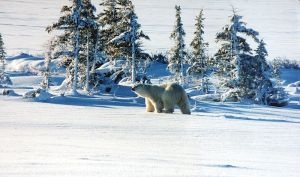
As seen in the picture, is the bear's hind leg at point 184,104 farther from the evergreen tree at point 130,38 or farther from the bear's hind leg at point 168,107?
the evergreen tree at point 130,38

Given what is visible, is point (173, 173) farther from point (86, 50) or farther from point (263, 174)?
point (86, 50)

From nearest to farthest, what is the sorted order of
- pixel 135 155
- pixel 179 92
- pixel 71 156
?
pixel 71 156, pixel 135 155, pixel 179 92

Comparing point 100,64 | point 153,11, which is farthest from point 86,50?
point 153,11

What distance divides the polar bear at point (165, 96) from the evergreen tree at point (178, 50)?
33276mm

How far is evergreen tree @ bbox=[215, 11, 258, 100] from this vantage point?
3784cm

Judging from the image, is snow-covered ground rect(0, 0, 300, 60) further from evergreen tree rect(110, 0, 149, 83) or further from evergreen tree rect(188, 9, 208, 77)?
evergreen tree rect(110, 0, 149, 83)

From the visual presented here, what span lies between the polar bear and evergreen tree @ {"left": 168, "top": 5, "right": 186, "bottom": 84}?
109ft

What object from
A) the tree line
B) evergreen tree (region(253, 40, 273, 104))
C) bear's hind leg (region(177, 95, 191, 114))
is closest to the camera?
bear's hind leg (region(177, 95, 191, 114))

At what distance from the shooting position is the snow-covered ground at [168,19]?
27.7 meters

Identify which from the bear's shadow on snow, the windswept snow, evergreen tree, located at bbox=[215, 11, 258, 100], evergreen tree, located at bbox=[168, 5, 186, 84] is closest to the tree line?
evergreen tree, located at bbox=[215, 11, 258, 100]

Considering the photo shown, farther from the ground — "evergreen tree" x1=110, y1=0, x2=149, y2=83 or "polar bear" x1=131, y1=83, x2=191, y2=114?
"evergreen tree" x1=110, y1=0, x2=149, y2=83

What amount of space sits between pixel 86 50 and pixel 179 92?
20.3 meters

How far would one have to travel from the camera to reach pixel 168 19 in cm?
6344

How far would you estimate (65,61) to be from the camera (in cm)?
3484
